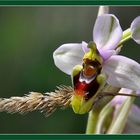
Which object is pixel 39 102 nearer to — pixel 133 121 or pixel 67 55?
pixel 67 55

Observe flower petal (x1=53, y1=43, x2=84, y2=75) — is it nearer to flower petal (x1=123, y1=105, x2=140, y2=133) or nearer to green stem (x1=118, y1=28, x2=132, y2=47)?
green stem (x1=118, y1=28, x2=132, y2=47)

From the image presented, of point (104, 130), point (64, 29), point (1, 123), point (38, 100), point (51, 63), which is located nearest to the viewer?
point (38, 100)

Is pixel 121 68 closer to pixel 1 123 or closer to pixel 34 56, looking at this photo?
pixel 1 123

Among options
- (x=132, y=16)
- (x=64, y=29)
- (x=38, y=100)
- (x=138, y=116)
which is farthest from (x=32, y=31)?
(x=38, y=100)

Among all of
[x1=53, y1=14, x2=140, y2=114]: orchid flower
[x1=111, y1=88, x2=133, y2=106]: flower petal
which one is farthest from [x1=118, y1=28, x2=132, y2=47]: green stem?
[x1=111, y1=88, x2=133, y2=106]: flower petal

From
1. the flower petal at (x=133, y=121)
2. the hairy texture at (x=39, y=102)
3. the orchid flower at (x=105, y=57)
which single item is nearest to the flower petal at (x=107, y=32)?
the orchid flower at (x=105, y=57)

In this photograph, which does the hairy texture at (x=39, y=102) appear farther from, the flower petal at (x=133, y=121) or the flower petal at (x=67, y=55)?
the flower petal at (x=133, y=121)
